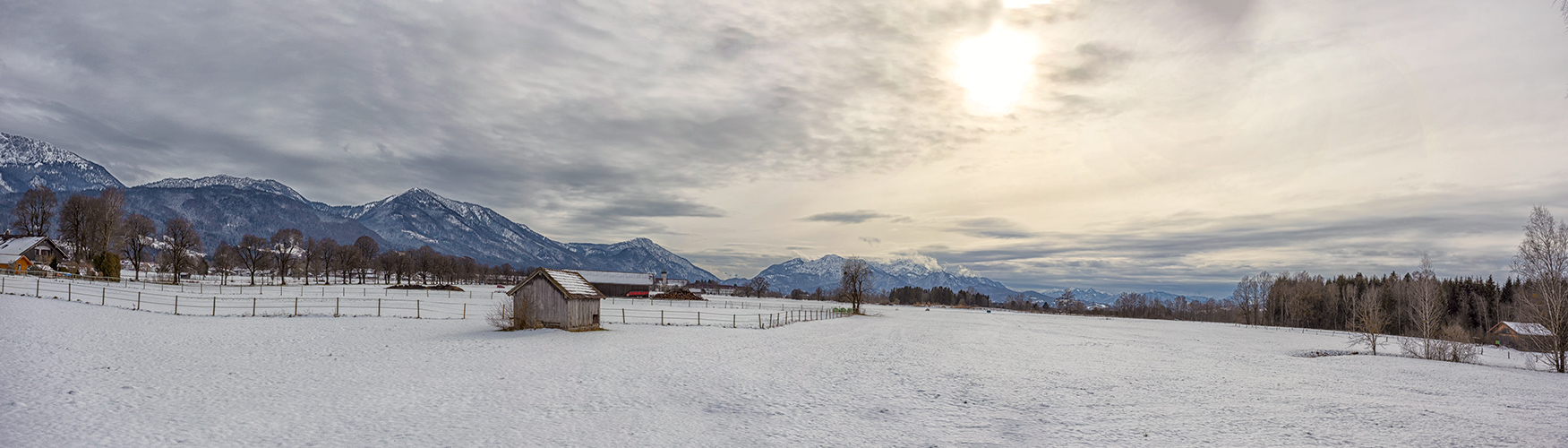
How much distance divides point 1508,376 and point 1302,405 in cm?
2550

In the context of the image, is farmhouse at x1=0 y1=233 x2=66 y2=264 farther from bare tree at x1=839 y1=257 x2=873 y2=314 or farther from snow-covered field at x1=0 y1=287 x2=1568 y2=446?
bare tree at x1=839 y1=257 x2=873 y2=314

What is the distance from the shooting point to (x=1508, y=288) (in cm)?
10388

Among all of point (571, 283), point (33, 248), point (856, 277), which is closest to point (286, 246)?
point (33, 248)

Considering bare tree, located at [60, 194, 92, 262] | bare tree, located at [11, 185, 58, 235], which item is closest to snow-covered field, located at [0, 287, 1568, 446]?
bare tree, located at [60, 194, 92, 262]

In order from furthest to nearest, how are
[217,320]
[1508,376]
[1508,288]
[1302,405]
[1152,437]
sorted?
[1508,288], [217,320], [1508,376], [1302,405], [1152,437]

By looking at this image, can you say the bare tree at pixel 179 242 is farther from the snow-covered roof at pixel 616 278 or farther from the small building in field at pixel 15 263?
the snow-covered roof at pixel 616 278

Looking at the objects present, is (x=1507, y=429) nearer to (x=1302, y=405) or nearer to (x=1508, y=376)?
(x=1302, y=405)

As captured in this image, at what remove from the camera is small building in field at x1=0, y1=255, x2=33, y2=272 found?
6969 cm

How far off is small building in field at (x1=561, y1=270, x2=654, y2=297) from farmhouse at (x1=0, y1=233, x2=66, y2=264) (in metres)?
69.3

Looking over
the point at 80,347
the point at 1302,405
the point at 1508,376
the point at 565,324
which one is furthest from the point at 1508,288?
the point at 80,347

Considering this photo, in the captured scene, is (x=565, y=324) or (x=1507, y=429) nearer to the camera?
(x=1507, y=429)

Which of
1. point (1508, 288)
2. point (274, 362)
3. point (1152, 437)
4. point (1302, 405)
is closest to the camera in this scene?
point (1152, 437)

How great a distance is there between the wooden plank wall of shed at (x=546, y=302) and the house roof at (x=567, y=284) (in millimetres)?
291

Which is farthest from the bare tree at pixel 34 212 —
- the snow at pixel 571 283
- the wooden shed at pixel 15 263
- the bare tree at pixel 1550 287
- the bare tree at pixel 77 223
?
the bare tree at pixel 1550 287
